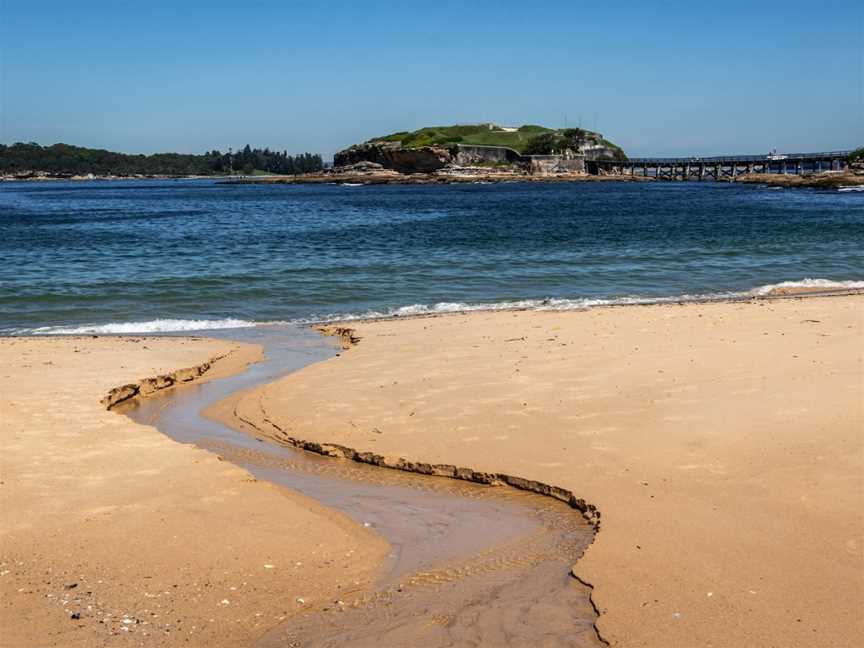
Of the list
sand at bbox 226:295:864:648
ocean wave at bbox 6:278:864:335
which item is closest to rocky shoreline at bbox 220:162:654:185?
ocean wave at bbox 6:278:864:335

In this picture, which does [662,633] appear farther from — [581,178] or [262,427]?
[581,178]

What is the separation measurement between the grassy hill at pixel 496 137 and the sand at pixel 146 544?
461ft

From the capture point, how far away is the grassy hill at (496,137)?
149m

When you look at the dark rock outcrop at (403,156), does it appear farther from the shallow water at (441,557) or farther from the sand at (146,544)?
the sand at (146,544)

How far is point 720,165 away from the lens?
4872 inches

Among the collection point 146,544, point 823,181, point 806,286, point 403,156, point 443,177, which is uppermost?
point 403,156

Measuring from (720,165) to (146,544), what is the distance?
12774cm

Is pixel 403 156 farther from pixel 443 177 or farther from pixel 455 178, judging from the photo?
pixel 455 178

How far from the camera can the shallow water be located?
496cm

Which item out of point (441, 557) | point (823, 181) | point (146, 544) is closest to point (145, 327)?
point (146, 544)

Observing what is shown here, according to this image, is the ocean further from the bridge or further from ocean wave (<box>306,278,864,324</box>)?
the bridge

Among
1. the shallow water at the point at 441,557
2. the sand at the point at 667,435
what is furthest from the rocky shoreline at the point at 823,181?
the shallow water at the point at 441,557

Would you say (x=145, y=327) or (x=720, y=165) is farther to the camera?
(x=720, y=165)

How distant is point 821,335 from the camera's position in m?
12.8
